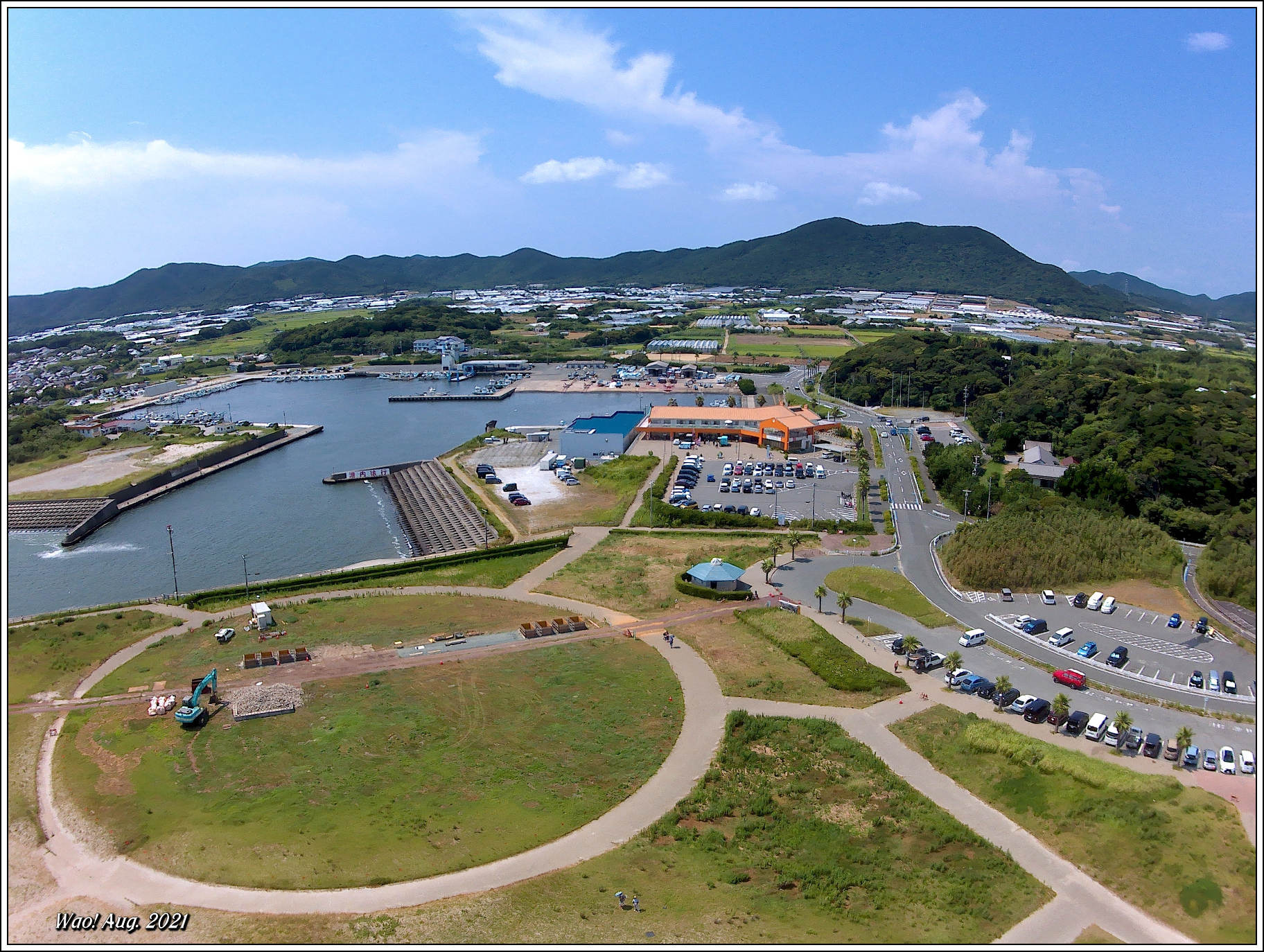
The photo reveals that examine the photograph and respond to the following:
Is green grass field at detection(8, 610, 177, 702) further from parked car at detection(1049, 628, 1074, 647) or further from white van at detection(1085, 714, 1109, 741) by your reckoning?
parked car at detection(1049, 628, 1074, 647)

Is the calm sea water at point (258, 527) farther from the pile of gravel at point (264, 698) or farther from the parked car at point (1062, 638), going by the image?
the parked car at point (1062, 638)

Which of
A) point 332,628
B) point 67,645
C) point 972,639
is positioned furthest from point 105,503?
point 972,639

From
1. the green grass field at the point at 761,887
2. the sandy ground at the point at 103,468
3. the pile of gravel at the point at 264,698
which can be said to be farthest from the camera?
the sandy ground at the point at 103,468

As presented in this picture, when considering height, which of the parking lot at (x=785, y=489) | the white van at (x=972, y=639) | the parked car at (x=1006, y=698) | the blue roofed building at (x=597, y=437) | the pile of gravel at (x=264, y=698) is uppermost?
the blue roofed building at (x=597, y=437)

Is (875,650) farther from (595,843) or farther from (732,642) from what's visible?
(595,843)

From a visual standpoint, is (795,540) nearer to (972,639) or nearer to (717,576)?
(717,576)

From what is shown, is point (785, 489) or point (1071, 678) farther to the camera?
point (785, 489)

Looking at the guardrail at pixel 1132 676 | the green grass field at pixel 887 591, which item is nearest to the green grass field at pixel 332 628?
the green grass field at pixel 887 591
